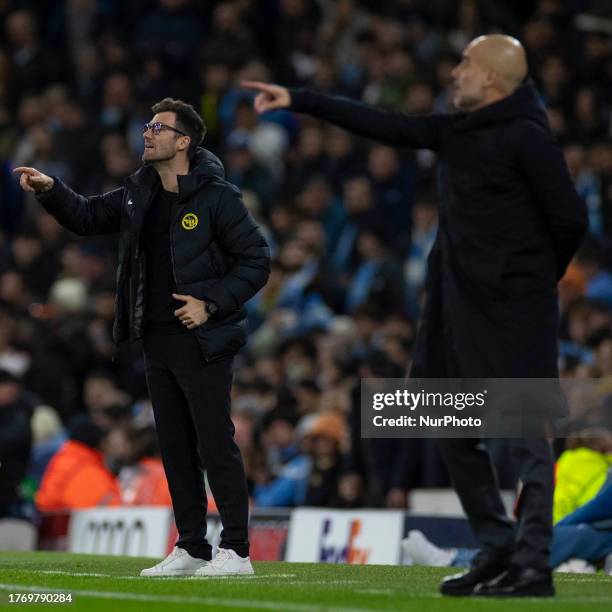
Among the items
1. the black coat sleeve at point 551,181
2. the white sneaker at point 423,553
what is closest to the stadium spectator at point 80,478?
the white sneaker at point 423,553

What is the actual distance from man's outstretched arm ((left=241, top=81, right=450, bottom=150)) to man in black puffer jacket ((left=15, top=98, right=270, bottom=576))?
3.58 feet

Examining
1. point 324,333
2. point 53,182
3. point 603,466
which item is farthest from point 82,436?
point 53,182

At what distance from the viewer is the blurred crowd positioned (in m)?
13.4

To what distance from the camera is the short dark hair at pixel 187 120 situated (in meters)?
7.74

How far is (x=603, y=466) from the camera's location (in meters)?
10.0

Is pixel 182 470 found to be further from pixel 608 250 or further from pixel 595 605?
pixel 608 250

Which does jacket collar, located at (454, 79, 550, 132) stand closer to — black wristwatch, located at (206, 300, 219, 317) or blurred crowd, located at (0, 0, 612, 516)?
black wristwatch, located at (206, 300, 219, 317)

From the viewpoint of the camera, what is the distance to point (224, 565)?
741 centimetres

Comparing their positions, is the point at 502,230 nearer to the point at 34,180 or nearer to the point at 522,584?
the point at 522,584

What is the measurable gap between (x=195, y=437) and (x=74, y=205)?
127 centimetres

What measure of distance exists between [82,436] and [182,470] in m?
7.11

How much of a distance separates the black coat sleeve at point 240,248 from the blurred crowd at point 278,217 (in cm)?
358

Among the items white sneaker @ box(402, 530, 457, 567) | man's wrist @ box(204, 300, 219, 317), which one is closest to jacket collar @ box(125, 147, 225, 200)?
man's wrist @ box(204, 300, 219, 317)

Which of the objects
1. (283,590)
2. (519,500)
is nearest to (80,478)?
(283,590)
